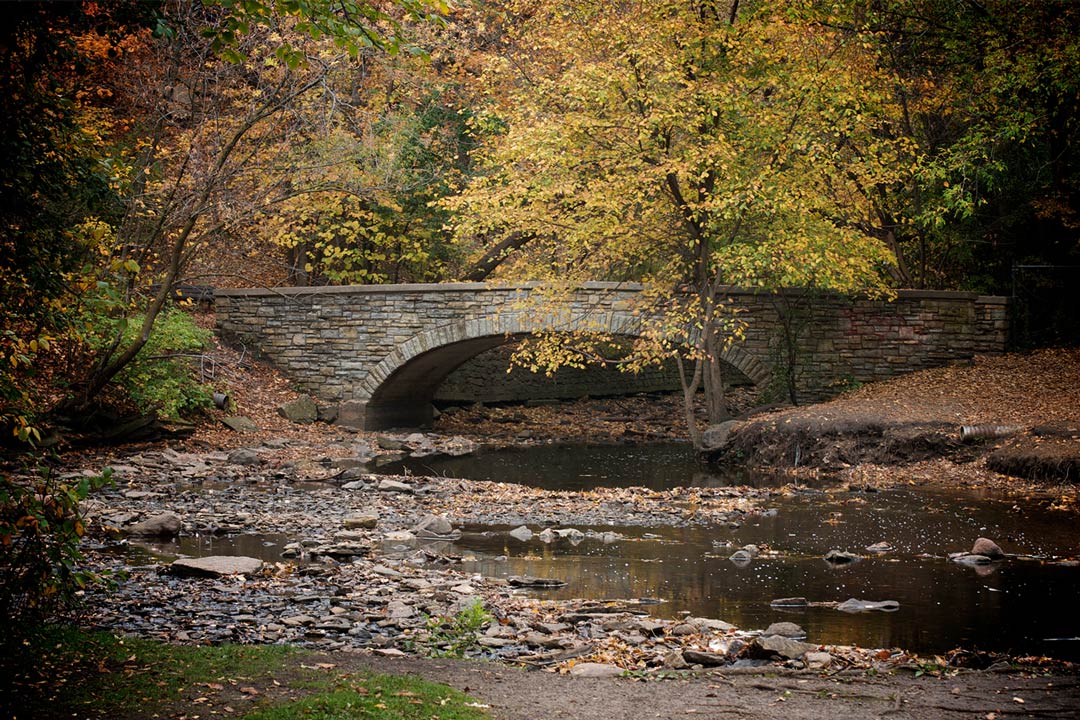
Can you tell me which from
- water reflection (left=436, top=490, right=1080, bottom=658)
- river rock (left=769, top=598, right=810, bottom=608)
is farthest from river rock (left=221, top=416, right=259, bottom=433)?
river rock (left=769, top=598, right=810, bottom=608)

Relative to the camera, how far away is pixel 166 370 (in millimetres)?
16500

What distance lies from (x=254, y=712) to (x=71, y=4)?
357 cm

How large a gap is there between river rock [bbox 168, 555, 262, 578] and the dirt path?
8.22 feet

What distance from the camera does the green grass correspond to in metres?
4.10

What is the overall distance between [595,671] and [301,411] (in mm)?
15571

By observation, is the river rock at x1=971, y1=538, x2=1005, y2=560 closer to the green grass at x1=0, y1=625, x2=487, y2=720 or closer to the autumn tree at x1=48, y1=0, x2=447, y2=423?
the green grass at x1=0, y1=625, x2=487, y2=720

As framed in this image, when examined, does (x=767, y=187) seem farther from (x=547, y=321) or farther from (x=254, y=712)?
(x=254, y=712)

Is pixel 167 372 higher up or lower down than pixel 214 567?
higher up

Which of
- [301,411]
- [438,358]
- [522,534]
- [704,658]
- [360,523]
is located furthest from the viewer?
[438,358]

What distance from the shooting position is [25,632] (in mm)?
4324

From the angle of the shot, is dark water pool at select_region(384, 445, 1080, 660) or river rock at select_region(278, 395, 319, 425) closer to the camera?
dark water pool at select_region(384, 445, 1080, 660)


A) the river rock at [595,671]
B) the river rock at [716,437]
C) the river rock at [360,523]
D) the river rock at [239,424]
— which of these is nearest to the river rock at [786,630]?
the river rock at [595,671]

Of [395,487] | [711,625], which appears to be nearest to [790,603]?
[711,625]

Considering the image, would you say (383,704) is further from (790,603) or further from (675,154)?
(675,154)
